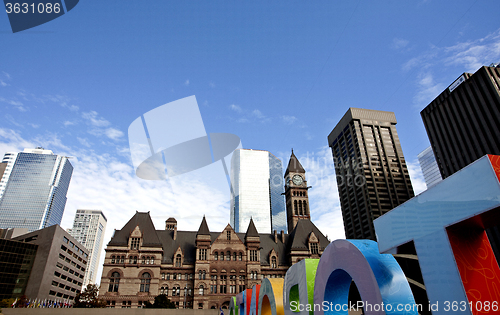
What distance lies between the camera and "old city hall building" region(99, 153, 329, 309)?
6109 cm

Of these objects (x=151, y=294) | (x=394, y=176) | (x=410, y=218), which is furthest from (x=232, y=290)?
(x=394, y=176)

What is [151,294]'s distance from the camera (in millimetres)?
60594

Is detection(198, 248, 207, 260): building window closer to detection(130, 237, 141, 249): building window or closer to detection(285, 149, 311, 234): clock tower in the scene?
detection(130, 237, 141, 249): building window

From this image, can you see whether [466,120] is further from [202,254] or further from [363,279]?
[363,279]

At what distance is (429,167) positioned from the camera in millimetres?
188500

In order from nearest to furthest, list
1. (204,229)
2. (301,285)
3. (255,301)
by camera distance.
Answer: (301,285) → (255,301) → (204,229)

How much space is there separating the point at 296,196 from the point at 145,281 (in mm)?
45641

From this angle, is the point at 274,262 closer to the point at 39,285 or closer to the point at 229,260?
the point at 229,260

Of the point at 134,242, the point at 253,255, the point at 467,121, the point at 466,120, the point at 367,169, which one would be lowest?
the point at 253,255

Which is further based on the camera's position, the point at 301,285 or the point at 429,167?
the point at 429,167

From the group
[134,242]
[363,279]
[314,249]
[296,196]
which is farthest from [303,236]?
[363,279]

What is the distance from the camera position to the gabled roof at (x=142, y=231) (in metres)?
64.9

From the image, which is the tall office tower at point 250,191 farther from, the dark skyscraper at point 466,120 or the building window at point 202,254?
the building window at point 202,254

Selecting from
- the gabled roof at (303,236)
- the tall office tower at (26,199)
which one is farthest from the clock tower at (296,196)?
the tall office tower at (26,199)
